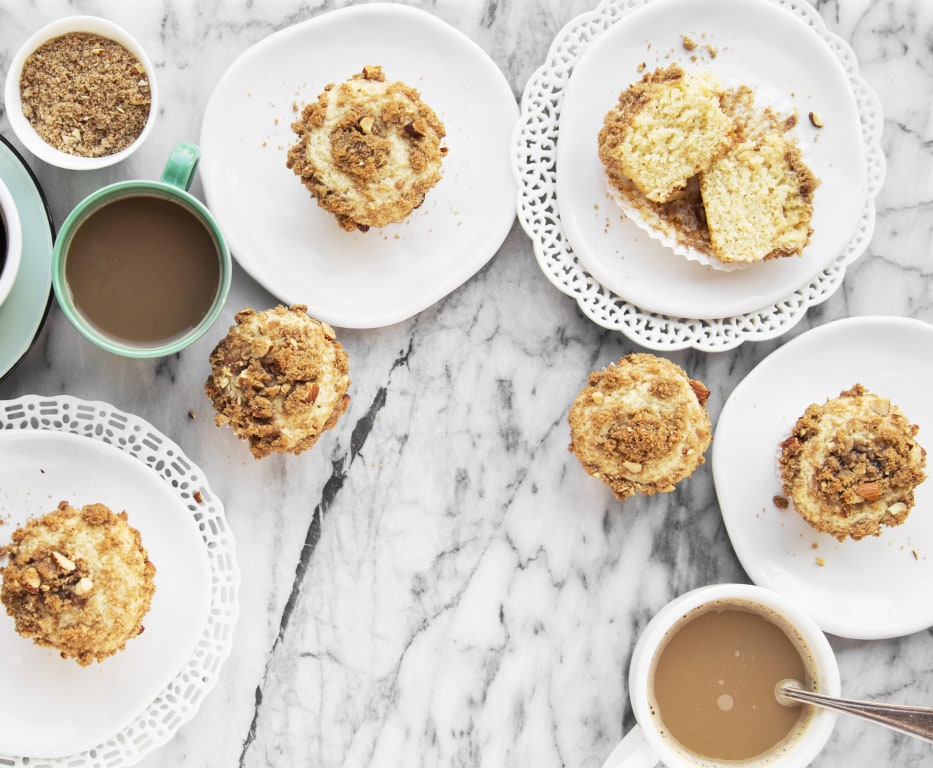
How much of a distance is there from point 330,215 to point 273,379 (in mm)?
530

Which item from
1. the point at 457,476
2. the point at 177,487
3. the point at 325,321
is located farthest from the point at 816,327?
the point at 177,487

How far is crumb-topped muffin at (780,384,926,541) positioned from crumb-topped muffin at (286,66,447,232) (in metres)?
1.27

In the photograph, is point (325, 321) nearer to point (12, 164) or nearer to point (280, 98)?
point (280, 98)

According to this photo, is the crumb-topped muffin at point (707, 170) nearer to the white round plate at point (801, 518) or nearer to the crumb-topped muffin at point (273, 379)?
the white round plate at point (801, 518)

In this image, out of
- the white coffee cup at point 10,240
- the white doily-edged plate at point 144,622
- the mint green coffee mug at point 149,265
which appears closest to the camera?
the white coffee cup at point 10,240

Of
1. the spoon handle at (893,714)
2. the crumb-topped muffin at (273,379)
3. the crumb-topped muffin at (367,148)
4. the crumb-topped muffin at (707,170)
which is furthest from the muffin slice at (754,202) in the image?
the spoon handle at (893,714)

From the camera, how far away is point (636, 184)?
2.48 metres

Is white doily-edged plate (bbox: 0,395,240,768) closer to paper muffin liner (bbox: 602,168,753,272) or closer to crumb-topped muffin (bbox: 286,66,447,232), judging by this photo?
crumb-topped muffin (bbox: 286,66,447,232)

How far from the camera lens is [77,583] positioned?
217cm

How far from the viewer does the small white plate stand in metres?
2.55

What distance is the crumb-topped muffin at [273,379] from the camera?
2.28m

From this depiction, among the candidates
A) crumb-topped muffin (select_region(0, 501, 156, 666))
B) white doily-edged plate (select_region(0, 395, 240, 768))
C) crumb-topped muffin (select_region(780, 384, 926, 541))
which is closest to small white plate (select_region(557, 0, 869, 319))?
crumb-topped muffin (select_region(780, 384, 926, 541))

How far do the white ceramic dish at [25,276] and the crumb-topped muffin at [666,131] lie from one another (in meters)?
1.52

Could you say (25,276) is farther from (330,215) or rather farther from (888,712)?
(888,712)
